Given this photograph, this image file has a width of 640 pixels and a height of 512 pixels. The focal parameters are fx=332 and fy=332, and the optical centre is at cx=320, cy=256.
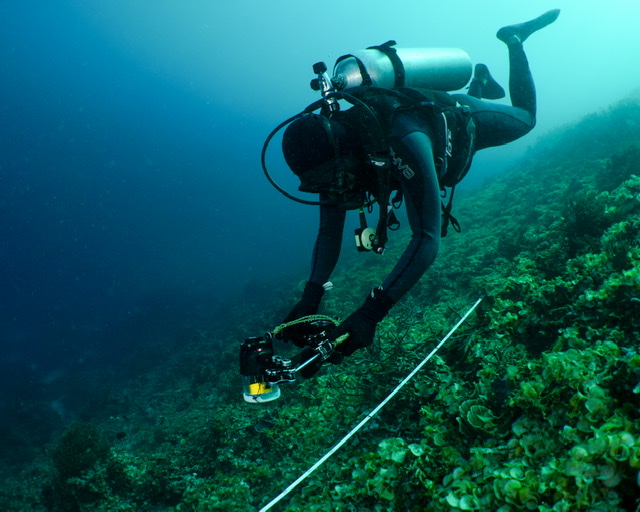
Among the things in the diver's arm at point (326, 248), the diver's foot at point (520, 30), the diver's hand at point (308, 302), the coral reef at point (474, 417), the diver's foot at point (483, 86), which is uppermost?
the diver's foot at point (520, 30)

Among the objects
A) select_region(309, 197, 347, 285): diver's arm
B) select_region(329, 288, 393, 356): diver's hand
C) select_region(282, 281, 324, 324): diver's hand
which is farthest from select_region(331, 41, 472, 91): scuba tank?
select_region(329, 288, 393, 356): diver's hand

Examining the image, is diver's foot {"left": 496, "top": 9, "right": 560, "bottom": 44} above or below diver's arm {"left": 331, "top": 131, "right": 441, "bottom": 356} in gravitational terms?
above

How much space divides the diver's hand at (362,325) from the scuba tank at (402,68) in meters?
2.37

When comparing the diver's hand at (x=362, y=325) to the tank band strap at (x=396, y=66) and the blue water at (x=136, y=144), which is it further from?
the blue water at (x=136, y=144)

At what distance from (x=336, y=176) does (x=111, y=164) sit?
629 feet

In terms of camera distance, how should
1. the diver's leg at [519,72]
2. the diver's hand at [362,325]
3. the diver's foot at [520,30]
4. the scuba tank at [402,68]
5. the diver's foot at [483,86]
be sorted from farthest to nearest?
1. the diver's foot at [483,86]
2. the diver's foot at [520,30]
3. the diver's leg at [519,72]
4. the scuba tank at [402,68]
5. the diver's hand at [362,325]

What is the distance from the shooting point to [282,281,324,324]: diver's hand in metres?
3.22

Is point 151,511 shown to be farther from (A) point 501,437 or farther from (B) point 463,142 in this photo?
(B) point 463,142

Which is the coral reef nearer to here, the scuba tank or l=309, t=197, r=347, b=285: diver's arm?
l=309, t=197, r=347, b=285: diver's arm

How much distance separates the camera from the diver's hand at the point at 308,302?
3223 millimetres

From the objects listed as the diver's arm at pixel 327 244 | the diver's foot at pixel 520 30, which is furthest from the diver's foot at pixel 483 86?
the diver's arm at pixel 327 244

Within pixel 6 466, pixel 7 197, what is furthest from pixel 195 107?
pixel 6 466

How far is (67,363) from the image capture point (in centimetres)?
2583

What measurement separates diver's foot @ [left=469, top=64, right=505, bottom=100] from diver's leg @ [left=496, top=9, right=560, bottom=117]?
1.24ft
